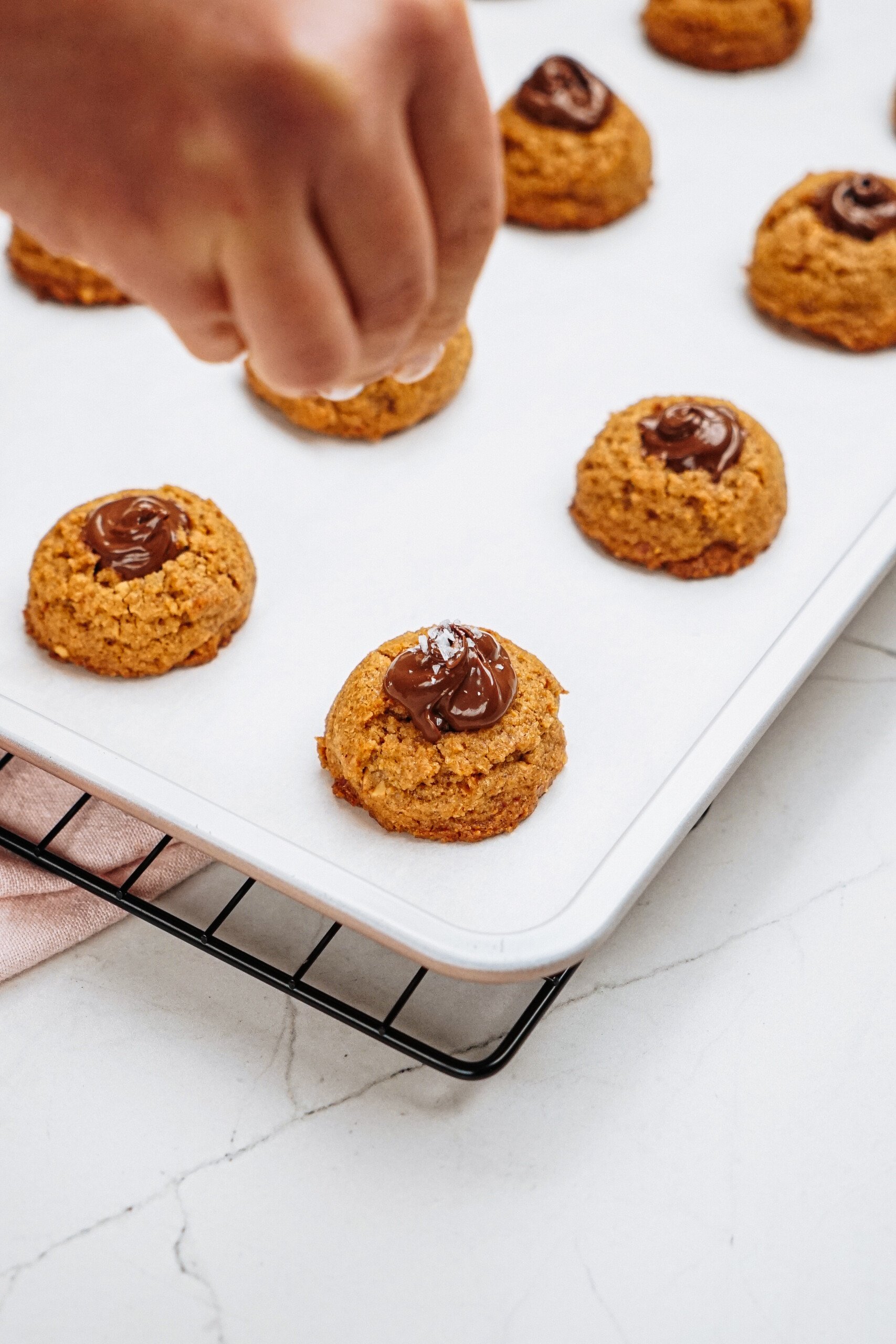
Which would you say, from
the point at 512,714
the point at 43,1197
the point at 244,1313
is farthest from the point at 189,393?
the point at 244,1313

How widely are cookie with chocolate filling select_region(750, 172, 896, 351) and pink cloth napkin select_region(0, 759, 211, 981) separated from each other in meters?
1.63

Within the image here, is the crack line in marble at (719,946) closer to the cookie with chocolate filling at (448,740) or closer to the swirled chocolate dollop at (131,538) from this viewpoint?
the cookie with chocolate filling at (448,740)

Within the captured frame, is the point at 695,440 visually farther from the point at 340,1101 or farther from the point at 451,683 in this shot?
the point at 340,1101

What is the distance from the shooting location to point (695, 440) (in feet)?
7.28

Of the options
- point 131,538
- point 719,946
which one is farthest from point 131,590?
point 719,946

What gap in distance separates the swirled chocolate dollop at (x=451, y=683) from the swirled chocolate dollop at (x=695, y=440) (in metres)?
0.62

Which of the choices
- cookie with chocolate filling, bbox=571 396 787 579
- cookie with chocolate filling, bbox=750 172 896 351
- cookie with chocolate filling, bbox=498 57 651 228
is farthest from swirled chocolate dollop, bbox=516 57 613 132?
cookie with chocolate filling, bbox=571 396 787 579

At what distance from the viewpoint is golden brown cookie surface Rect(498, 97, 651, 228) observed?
2.83 meters

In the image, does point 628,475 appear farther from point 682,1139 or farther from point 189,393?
point 682,1139

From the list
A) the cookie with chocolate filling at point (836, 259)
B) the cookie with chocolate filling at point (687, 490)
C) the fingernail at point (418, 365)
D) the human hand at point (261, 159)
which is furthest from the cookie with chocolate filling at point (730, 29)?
the human hand at point (261, 159)

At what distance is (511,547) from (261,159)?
1770 mm

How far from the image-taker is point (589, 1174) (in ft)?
5.78

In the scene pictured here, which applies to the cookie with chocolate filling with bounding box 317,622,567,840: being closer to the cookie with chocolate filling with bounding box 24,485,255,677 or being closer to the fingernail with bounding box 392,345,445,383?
the cookie with chocolate filling with bounding box 24,485,255,677

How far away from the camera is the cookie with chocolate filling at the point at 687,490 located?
2213mm
